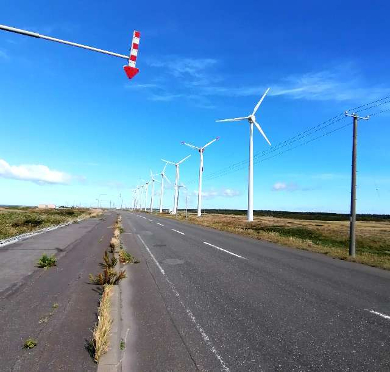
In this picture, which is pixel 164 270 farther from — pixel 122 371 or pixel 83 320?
pixel 122 371

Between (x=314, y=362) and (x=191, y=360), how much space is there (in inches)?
70.6

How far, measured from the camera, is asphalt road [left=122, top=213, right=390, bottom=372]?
5.21 m

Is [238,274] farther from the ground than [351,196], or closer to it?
closer to it

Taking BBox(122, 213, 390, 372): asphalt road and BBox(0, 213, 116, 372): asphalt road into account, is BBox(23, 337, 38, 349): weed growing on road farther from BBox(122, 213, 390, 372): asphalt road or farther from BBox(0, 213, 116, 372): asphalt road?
BBox(122, 213, 390, 372): asphalt road

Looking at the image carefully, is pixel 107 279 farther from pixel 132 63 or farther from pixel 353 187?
pixel 353 187

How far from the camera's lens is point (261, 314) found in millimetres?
7363

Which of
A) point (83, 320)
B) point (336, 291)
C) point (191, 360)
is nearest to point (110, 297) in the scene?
point (83, 320)

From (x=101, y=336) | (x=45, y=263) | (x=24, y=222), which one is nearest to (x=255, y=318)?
(x=101, y=336)

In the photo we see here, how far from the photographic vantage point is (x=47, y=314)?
7.18 meters

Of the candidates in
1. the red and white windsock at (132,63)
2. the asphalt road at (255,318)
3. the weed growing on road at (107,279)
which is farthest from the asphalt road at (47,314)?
the red and white windsock at (132,63)

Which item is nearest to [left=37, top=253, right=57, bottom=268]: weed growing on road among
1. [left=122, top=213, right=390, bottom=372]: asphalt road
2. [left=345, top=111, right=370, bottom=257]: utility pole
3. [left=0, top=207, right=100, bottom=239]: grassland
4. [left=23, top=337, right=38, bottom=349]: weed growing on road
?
[left=122, top=213, right=390, bottom=372]: asphalt road

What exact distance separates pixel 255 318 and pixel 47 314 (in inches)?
166

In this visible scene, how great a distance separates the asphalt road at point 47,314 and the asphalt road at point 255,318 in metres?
0.85

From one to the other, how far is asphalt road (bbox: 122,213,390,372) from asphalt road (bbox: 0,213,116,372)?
85cm
